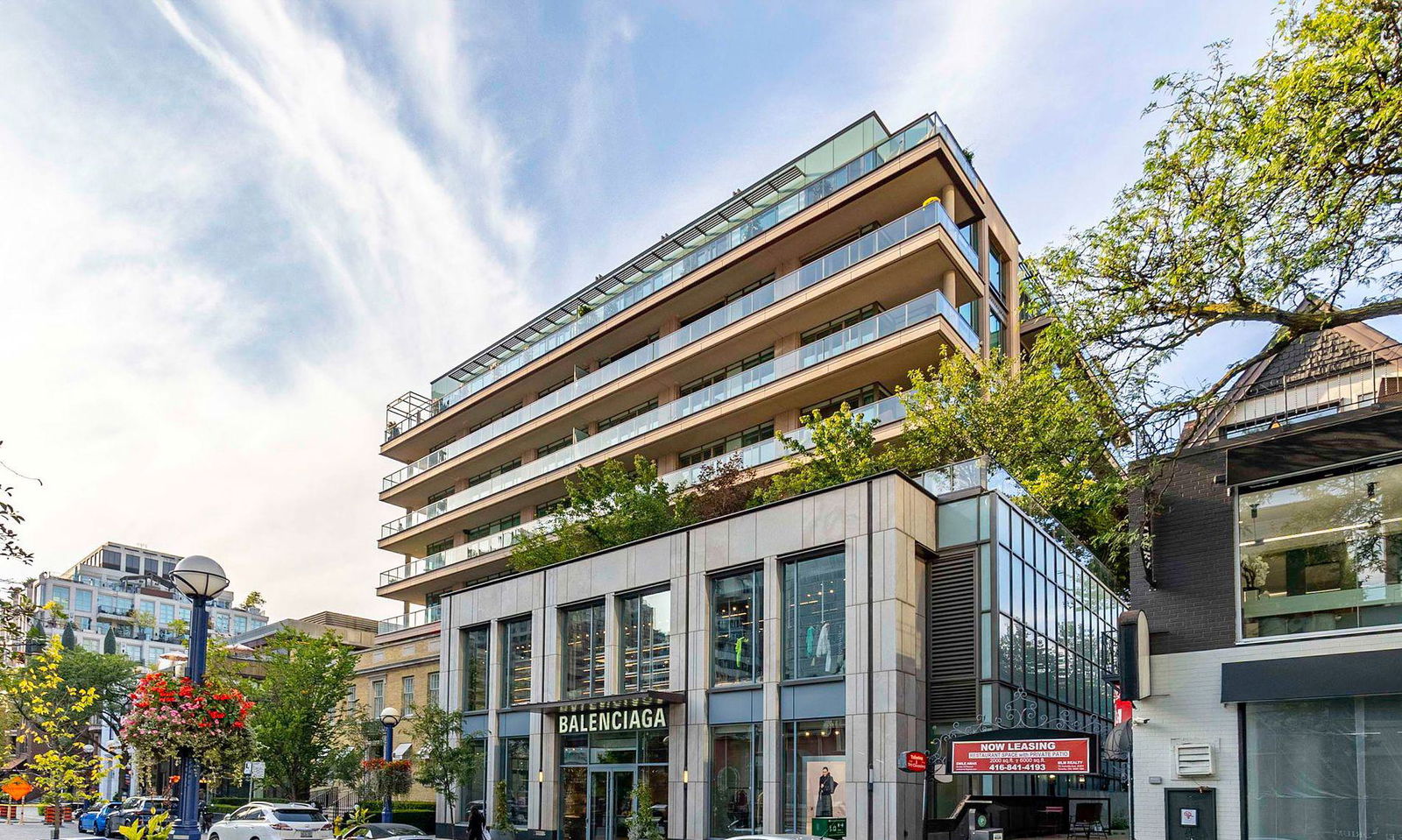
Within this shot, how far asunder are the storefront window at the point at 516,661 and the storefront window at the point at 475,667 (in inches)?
40.9

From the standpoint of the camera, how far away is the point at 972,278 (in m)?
39.1

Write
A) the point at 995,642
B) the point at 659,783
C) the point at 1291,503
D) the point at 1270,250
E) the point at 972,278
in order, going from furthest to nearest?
the point at 972,278 < the point at 659,783 < the point at 995,642 < the point at 1291,503 < the point at 1270,250

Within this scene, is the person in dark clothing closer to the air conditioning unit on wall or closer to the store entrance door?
the store entrance door

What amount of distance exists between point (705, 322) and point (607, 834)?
2155 cm

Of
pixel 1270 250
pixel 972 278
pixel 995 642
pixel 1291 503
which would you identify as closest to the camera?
pixel 1270 250

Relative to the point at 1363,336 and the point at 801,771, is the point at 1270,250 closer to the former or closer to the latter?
the point at 801,771

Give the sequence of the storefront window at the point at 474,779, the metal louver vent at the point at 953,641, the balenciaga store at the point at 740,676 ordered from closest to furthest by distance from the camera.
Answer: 1. the balenciaga store at the point at 740,676
2. the metal louver vent at the point at 953,641
3. the storefront window at the point at 474,779

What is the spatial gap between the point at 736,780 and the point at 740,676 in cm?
242

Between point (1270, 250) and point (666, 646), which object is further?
point (666, 646)

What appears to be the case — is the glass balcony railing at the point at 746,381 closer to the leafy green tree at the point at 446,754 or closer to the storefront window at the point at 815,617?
the storefront window at the point at 815,617

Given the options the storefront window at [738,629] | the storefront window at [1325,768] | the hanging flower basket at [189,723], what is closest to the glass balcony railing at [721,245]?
the storefront window at [738,629]

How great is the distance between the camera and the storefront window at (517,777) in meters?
32.0

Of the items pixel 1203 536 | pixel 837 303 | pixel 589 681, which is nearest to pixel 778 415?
pixel 837 303

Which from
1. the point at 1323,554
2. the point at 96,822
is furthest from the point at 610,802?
the point at 96,822
